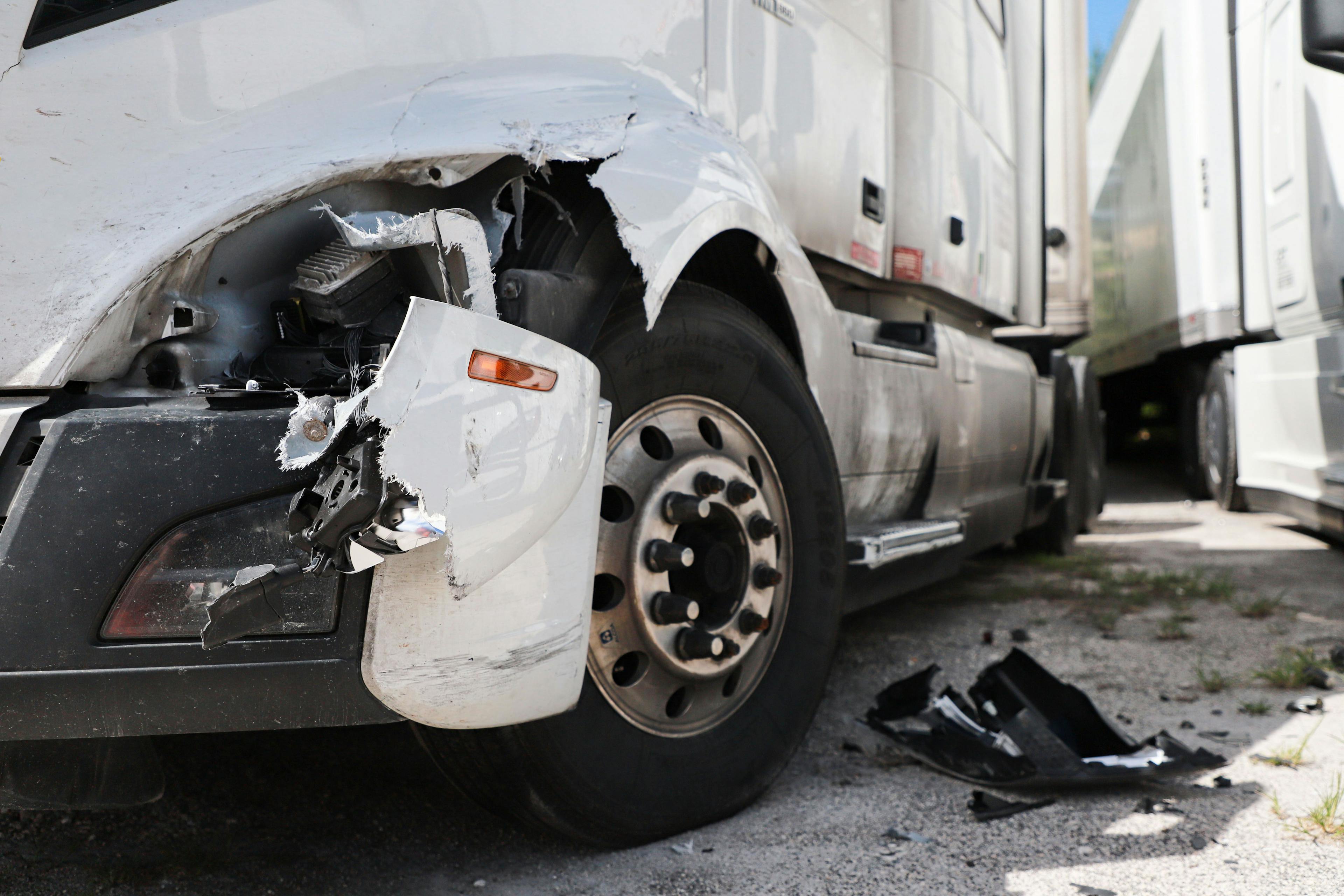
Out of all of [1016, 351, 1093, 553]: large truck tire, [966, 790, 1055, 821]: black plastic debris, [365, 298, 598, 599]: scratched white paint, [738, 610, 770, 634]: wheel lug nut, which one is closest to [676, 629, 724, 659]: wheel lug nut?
[738, 610, 770, 634]: wheel lug nut

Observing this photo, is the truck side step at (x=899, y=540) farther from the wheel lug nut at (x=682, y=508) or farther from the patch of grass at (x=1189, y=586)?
the patch of grass at (x=1189, y=586)

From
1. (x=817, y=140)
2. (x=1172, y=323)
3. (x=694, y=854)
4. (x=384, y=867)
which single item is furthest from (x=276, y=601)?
(x=1172, y=323)

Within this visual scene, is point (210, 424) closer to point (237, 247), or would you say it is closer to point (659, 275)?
point (237, 247)

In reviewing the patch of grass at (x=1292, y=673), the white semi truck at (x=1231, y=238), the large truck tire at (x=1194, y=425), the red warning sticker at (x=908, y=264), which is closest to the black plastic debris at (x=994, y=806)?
the patch of grass at (x=1292, y=673)

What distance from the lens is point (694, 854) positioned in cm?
187

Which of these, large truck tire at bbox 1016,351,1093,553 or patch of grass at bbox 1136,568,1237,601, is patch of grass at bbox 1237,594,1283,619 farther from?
large truck tire at bbox 1016,351,1093,553

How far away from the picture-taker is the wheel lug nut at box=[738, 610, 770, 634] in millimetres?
2008

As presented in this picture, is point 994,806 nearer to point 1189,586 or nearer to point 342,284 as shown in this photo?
point 342,284

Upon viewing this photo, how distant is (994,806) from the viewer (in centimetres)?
213

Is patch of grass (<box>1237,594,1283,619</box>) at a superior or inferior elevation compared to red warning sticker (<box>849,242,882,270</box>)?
inferior

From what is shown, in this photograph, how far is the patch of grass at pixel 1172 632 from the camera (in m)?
3.68

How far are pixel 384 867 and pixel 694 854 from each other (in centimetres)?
54

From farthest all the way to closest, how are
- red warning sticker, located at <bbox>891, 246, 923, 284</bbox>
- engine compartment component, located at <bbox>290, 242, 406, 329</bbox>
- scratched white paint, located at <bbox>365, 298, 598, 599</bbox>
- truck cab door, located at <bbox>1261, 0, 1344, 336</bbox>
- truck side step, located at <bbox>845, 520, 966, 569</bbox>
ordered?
truck cab door, located at <bbox>1261, 0, 1344, 336</bbox>, red warning sticker, located at <bbox>891, 246, 923, 284</bbox>, truck side step, located at <bbox>845, 520, 966, 569</bbox>, engine compartment component, located at <bbox>290, 242, 406, 329</bbox>, scratched white paint, located at <bbox>365, 298, 598, 599</bbox>

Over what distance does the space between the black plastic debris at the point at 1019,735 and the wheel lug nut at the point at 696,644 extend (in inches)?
28.9
